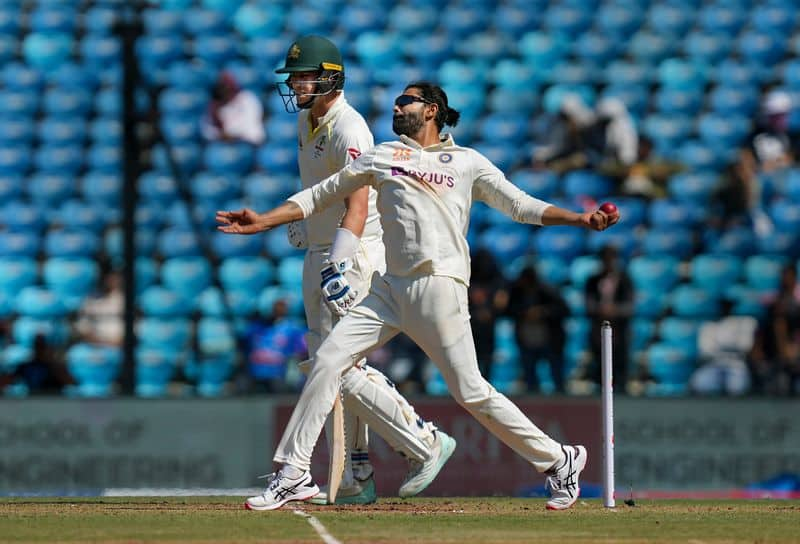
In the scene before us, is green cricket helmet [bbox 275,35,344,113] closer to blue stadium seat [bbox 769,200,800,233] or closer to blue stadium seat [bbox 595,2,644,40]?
blue stadium seat [bbox 769,200,800,233]

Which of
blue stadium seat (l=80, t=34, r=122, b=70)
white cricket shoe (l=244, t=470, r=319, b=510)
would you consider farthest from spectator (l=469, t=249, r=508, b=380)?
A: blue stadium seat (l=80, t=34, r=122, b=70)

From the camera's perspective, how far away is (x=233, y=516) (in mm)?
7668

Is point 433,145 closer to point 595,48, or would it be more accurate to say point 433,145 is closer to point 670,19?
point 595,48

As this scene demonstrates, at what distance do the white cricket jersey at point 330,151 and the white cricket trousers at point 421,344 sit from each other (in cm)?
78

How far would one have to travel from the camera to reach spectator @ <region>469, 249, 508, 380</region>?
505 inches

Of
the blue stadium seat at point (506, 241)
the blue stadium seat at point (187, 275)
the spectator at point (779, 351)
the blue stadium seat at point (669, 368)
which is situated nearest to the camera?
the spectator at point (779, 351)

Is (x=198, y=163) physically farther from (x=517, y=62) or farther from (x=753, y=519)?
(x=753, y=519)

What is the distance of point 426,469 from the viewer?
338 inches

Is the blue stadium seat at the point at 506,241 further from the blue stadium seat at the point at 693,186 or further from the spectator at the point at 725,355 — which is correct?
the spectator at the point at 725,355

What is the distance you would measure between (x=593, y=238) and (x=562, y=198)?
21.2 inches

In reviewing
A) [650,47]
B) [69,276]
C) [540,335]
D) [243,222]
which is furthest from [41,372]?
[650,47]

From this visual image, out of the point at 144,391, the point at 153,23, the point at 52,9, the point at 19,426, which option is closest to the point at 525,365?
the point at 144,391

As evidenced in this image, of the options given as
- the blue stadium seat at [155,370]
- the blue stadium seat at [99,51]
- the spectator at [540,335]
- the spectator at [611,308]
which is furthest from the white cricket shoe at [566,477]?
the blue stadium seat at [99,51]

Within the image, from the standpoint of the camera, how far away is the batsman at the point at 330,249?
841 cm
